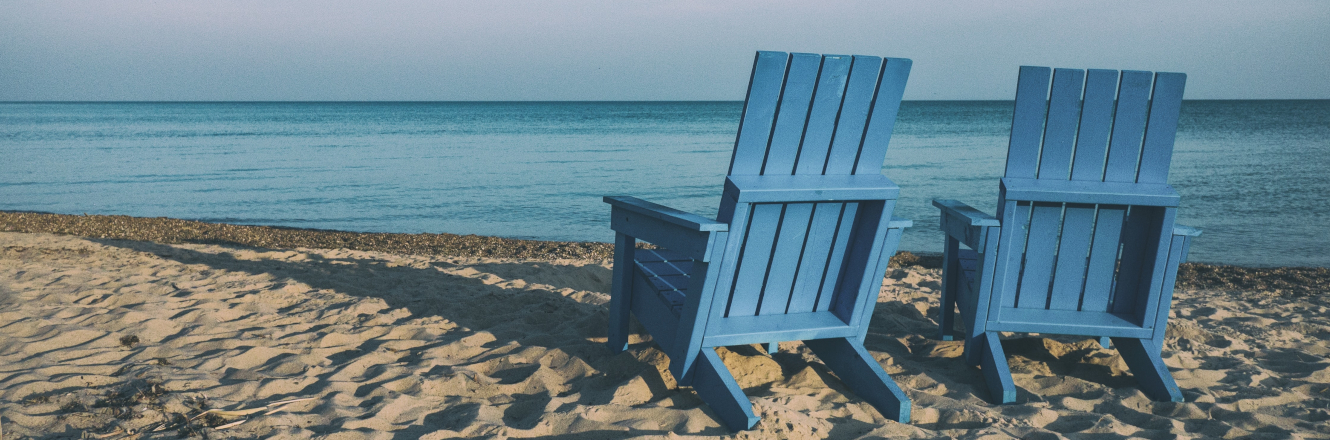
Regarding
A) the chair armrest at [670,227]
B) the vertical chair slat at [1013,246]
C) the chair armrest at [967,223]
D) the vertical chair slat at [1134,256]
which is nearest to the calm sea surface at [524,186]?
the chair armrest at [967,223]

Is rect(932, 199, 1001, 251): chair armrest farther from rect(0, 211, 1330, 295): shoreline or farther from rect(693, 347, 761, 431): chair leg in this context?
rect(0, 211, 1330, 295): shoreline

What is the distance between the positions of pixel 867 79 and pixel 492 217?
7616mm

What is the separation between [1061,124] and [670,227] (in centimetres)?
147

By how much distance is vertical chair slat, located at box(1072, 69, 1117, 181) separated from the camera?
101 inches

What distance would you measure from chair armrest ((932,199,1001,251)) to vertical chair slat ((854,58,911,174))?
1.92ft

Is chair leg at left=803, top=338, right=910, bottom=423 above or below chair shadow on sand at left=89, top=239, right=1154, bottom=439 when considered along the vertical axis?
above

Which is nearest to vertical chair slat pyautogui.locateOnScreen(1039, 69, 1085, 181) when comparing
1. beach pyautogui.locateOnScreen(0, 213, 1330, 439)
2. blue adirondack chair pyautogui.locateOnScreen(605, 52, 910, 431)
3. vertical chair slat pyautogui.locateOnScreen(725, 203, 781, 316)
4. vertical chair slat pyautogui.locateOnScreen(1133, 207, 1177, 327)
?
vertical chair slat pyautogui.locateOnScreen(1133, 207, 1177, 327)

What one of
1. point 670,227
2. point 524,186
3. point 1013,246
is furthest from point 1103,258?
point 524,186

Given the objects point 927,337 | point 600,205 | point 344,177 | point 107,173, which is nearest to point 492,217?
point 600,205

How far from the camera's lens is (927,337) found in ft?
11.6

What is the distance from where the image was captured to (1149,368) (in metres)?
2.70

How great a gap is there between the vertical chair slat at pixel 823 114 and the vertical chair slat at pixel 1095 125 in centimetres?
93

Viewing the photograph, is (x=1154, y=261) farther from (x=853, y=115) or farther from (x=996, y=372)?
(x=853, y=115)

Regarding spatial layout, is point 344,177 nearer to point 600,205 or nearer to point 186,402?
point 600,205
